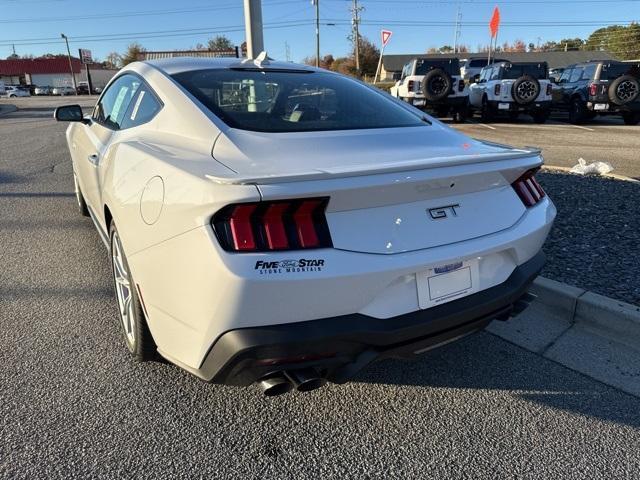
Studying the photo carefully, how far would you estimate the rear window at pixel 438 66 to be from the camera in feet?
52.3

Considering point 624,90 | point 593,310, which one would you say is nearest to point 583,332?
point 593,310

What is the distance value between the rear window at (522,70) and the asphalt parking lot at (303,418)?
14.7 metres

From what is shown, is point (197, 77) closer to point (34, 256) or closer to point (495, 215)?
point (495, 215)

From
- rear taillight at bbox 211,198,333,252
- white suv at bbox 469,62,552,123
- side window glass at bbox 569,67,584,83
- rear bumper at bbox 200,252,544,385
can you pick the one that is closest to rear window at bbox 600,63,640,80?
side window glass at bbox 569,67,584,83

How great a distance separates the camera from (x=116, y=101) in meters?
3.72

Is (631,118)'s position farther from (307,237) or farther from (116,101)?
(307,237)

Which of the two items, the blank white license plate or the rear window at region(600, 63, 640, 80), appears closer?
the blank white license plate

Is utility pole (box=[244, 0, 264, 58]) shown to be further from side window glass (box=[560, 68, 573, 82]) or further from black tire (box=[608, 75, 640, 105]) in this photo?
side window glass (box=[560, 68, 573, 82])

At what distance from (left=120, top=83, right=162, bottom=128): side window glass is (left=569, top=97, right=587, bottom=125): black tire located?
50.6ft

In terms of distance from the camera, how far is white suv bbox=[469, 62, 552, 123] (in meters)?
14.4

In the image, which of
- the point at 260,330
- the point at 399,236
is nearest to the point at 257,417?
the point at 260,330

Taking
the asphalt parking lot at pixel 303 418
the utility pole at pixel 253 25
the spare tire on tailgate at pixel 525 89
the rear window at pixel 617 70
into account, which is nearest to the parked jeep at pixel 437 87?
the spare tire on tailgate at pixel 525 89

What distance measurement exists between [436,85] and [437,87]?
0.07 m

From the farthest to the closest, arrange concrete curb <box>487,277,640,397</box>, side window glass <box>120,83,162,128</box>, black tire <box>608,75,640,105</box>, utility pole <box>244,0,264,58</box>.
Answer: black tire <box>608,75,640,105</box> → utility pole <box>244,0,264,58</box> → side window glass <box>120,83,162,128</box> → concrete curb <box>487,277,640,397</box>
